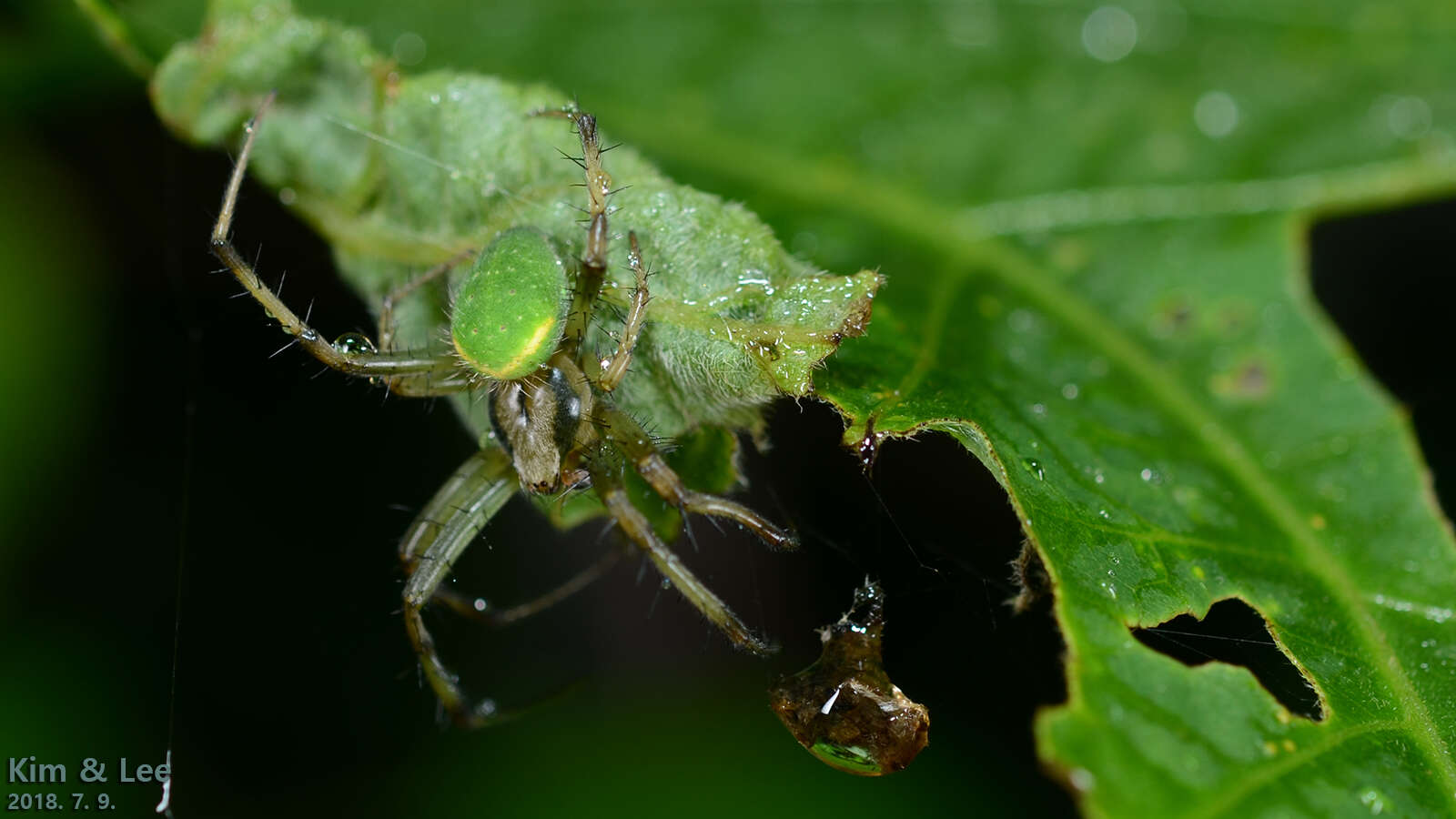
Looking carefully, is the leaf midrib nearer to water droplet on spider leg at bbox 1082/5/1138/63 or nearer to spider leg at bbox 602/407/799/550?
water droplet on spider leg at bbox 1082/5/1138/63

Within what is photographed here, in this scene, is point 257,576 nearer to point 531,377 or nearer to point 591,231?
point 531,377

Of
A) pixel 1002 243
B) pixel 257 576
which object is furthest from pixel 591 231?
pixel 257 576

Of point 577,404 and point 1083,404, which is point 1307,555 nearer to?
point 1083,404

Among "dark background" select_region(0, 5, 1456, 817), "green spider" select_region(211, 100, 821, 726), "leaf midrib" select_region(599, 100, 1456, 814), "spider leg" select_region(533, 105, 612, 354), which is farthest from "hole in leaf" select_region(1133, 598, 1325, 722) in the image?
"spider leg" select_region(533, 105, 612, 354)

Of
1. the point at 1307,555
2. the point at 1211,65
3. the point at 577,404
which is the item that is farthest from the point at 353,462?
the point at 1211,65

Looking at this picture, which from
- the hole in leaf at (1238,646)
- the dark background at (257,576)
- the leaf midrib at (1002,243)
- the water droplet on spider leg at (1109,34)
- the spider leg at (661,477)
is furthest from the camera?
the water droplet on spider leg at (1109,34)

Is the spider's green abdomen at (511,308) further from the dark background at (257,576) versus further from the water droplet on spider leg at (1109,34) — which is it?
the water droplet on spider leg at (1109,34)

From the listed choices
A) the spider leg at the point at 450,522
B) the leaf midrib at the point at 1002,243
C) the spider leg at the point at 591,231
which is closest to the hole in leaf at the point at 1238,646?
the leaf midrib at the point at 1002,243
